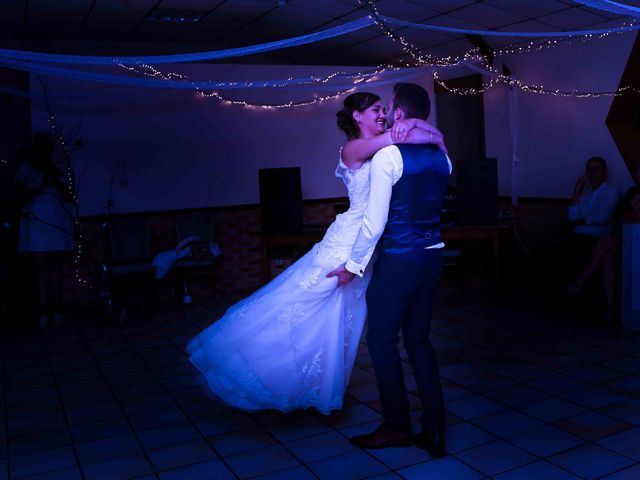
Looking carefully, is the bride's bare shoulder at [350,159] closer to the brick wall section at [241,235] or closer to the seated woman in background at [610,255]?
the seated woman in background at [610,255]

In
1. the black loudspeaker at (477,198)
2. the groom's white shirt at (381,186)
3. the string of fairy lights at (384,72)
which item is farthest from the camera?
the string of fairy lights at (384,72)

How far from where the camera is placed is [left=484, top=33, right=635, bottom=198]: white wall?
657 cm

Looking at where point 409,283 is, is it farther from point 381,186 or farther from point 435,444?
point 435,444

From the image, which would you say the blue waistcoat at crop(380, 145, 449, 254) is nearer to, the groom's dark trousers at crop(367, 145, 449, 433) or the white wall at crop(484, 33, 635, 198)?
the groom's dark trousers at crop(367, 145, 449, 433)

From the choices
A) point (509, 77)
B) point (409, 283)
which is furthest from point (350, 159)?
point (509, 77)

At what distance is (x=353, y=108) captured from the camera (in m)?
3.38

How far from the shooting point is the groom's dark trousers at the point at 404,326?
3.06 meters

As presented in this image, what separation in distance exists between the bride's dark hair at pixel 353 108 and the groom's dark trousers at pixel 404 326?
27.7 inches

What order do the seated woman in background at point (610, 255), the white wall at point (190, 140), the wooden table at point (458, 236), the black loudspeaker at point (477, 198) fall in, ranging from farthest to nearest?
the white wall at point (190, 140) → the black loudspeaker at point (477, 198) → the wooden table at point (458, 236) → the seated woman in background at point (610, 255)

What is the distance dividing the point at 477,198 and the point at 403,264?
144 inches

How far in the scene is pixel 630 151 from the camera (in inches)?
253

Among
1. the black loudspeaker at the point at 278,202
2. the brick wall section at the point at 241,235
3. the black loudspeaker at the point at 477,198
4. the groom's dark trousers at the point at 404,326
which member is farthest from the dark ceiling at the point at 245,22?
the groom's dark trousers at the point at 404,326

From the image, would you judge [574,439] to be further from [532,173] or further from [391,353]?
[532,173]

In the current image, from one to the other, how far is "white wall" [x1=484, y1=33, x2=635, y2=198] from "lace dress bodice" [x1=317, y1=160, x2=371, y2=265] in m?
Result: 3.98
